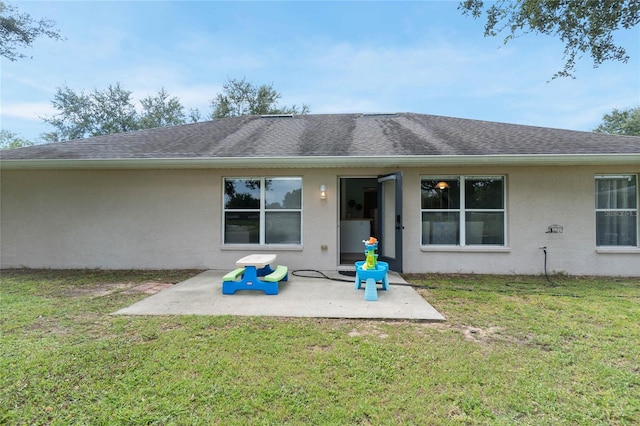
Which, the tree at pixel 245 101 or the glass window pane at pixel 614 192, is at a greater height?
the tree at pixel 245 101

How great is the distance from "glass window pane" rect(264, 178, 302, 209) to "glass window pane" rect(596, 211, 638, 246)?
6.85 meters

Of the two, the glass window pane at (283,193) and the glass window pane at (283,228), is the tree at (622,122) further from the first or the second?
the glass window pane at (283,228)

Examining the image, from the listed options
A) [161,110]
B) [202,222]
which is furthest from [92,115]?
[202,222]

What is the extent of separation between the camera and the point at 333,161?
6246mm

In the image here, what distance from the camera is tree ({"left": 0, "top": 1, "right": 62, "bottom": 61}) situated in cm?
966

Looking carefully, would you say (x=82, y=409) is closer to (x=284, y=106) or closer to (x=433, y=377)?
(x=433, y=377)

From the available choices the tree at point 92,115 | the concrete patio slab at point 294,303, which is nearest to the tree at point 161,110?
the tree at point 92,115

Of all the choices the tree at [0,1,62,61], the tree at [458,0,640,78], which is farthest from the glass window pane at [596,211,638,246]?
the tree at [0,1,62,61]

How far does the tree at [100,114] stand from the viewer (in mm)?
23406

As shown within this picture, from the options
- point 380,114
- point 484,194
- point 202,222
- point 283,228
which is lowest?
point 283,228

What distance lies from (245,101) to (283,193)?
19.4 m

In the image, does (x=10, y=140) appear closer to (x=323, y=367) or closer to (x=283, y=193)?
(x=283, y=193)

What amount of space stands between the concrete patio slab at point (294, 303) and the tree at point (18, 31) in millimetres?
11368

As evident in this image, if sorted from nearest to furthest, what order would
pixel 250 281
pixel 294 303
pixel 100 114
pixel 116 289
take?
1. pixel 294 303
2. pixel 250 281
3. pixel 116 289
4. pixel 100 114
